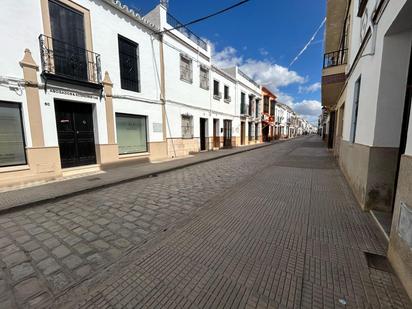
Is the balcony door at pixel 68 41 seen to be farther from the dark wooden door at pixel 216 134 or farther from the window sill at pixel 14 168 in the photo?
the dark wooden door at pixel 216 134

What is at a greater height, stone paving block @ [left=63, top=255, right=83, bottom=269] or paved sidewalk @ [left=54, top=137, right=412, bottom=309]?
paved sidewalk @ [left=54, top=137, right=412, bottom=309]

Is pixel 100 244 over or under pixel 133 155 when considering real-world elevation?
under

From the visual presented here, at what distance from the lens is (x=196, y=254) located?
8.48ft

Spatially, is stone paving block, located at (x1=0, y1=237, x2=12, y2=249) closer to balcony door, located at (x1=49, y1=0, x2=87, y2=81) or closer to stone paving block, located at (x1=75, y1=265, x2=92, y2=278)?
stone paving block, located at (x1=75, y1=265, x2=92, y2=278)

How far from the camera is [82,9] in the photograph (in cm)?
711

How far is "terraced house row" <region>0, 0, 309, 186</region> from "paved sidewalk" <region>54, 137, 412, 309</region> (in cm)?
598

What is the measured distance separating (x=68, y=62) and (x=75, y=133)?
2.49 m

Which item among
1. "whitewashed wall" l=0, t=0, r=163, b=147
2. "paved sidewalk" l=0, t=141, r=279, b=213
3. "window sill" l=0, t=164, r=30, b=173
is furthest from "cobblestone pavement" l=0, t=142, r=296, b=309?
"whitewashed wall" l=0, t=0, r=163, b=147

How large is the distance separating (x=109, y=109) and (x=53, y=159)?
2.81 meters

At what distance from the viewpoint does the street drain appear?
2281 mm

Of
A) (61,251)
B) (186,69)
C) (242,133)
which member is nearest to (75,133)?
(61,251)

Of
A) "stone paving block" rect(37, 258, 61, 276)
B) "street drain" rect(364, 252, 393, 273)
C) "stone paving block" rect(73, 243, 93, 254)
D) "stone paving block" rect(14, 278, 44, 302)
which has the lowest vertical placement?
"stone paving block" rect(73, 243, 93, 254)

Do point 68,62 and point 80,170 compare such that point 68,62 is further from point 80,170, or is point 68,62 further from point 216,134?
point 216,134

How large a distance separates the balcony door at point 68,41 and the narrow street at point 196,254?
4.82m
